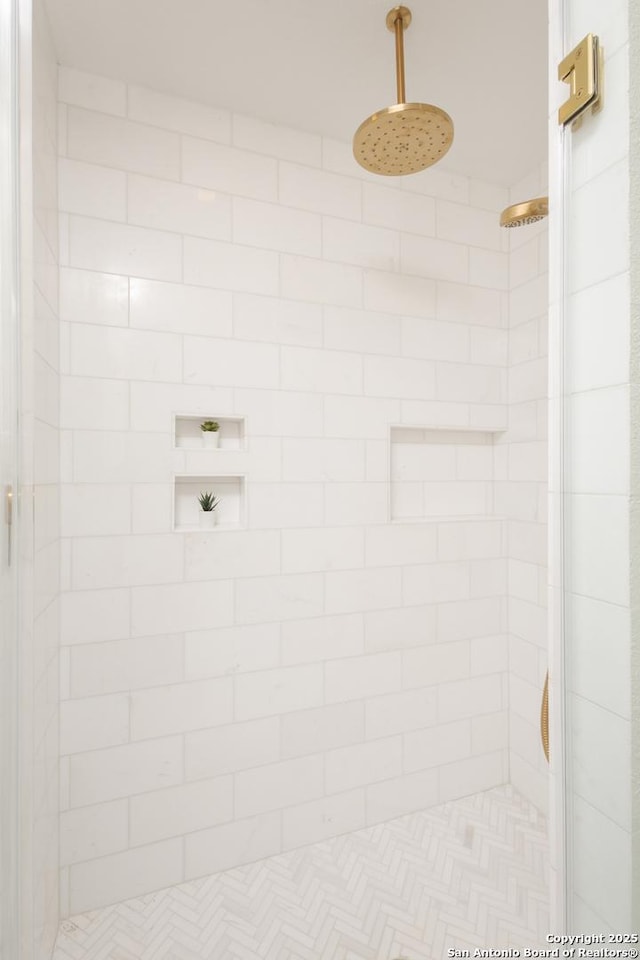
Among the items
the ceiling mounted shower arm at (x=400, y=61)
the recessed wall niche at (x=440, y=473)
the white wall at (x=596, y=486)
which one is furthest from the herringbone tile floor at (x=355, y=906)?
the ceiling mounted shower arm at (x=400, y=61)

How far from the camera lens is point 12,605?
742 millimetres

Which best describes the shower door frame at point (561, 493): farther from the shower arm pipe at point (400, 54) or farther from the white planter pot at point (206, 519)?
the white planter pot at point (206, 519)

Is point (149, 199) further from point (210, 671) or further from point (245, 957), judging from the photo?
point (245, 957)

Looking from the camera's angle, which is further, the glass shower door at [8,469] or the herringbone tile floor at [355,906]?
the herringbone tile floor at [355,906]

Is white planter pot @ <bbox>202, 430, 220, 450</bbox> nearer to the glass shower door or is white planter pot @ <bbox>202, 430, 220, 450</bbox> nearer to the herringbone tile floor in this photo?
the glass shower door

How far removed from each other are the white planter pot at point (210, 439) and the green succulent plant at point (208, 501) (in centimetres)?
16

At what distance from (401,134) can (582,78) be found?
712 millimetres

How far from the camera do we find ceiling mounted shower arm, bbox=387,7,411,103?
130 cm

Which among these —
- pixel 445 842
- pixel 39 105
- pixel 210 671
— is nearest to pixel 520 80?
pixel 39 105

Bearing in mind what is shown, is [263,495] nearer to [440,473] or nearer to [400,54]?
[440,473]

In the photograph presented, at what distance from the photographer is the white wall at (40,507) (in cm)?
77

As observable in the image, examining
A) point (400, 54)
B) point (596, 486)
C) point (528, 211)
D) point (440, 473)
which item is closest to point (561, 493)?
point (596, 486)

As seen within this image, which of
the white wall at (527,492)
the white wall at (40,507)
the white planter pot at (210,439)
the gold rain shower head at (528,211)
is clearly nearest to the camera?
the white wall at (40,507)

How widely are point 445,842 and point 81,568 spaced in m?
1.55
